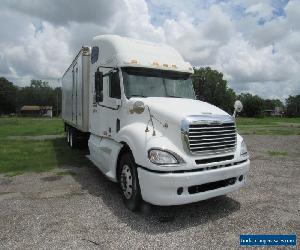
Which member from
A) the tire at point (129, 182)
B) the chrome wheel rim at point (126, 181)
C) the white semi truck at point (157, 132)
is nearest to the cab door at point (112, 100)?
the white semi truck at point (157, 132)

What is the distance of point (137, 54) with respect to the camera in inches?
284

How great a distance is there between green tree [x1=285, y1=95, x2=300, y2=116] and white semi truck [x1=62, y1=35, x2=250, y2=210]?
136867 millimetres

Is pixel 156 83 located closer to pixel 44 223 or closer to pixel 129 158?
pixel 129 158

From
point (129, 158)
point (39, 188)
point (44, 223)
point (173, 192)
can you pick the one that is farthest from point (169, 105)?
point (39, 188)

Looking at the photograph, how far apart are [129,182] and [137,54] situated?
290cm

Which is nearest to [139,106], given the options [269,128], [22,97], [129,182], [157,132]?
[157,132]

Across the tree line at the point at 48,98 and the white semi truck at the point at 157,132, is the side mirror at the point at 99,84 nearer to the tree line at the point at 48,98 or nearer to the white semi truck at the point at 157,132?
the white semi truck at the point at 157,132

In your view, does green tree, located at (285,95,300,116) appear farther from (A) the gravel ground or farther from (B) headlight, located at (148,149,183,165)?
(B) headlight, located at (148,149,183,165)

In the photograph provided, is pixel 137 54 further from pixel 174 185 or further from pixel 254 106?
pixel 254 106

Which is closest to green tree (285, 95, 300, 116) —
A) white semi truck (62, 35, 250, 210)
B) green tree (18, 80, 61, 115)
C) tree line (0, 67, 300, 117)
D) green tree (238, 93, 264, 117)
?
tree line (0, 67, 300, 117)

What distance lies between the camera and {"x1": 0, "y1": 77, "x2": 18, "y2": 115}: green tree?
344ft

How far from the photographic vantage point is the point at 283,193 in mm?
7328

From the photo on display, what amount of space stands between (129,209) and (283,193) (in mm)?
3649

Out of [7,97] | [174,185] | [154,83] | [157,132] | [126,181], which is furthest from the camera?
[7,97]
